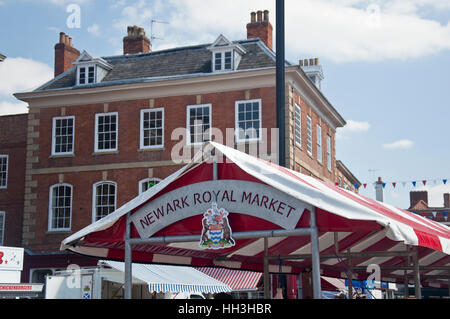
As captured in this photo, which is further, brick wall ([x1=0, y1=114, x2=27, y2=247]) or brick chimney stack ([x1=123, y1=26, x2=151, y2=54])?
brick chimney stack ([x1=123, y1=26, x2=151, y2=54])

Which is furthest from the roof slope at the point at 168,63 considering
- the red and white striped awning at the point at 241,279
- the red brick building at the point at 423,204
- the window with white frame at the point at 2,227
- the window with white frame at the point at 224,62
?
the red brick building at the point at 423,204

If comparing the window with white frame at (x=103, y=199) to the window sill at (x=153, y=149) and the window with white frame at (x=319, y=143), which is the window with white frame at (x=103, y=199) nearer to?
the window sill at (x=153, y=149)

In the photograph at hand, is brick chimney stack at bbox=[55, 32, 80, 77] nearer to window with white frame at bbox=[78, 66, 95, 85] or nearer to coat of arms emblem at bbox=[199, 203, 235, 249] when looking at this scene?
window with white frame at bbox=[78, 66, 95, 85]

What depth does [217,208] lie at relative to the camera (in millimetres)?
6910

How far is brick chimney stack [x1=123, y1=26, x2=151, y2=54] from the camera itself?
34.2 metres

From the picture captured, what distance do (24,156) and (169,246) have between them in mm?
26687

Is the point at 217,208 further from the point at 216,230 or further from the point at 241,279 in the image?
the point at 241,279

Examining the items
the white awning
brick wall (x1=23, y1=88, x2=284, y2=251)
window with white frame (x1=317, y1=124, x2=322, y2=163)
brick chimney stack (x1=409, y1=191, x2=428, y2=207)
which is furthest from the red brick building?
the white awning

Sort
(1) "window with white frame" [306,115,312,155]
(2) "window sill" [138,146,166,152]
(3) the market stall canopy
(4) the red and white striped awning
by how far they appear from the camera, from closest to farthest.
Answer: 1. (3) the market stall canopy
2. (4) the red and white striped awning
3. (2) "window sill" [138,146,166,152]
4. (1) "window with white frame" [306,115,312,155]

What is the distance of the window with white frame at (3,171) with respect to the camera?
111ft

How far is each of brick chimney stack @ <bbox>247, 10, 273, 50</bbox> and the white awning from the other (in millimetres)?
13353

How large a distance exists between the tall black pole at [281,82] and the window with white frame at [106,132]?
19.9m
